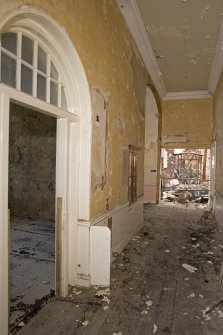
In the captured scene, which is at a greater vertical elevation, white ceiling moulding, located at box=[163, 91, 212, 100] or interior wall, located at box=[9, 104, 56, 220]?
white ceiling moulding, located at box=[163, 91, 212, 100]

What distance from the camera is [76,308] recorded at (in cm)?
259

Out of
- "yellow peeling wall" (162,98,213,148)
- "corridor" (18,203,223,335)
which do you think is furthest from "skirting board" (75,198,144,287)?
→ "yellow peeling wall" (162,98,213,148)

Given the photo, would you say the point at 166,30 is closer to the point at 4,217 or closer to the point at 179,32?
the point at 179,32

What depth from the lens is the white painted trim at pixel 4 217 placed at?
1895mm

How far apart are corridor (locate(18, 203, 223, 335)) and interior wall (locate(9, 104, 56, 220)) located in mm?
2740

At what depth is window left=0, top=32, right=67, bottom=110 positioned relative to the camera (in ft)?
6.55

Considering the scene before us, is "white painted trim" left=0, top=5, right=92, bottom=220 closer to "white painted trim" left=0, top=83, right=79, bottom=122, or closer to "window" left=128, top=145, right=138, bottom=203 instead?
"white painted trim" left=0, top=83, right=79, bottom=122

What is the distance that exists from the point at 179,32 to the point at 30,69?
4036 millimetres

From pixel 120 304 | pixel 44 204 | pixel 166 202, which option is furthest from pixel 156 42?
pixel 166 202

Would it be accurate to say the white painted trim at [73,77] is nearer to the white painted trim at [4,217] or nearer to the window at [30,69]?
the window at [30,69]

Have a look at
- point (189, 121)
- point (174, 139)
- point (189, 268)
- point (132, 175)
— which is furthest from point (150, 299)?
point (189, 121)

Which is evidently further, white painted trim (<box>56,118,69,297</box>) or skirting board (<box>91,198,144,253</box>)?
skirting board (<box>91,198,144,253</box>)

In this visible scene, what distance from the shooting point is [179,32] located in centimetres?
515

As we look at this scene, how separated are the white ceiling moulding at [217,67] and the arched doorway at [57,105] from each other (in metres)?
3.70
